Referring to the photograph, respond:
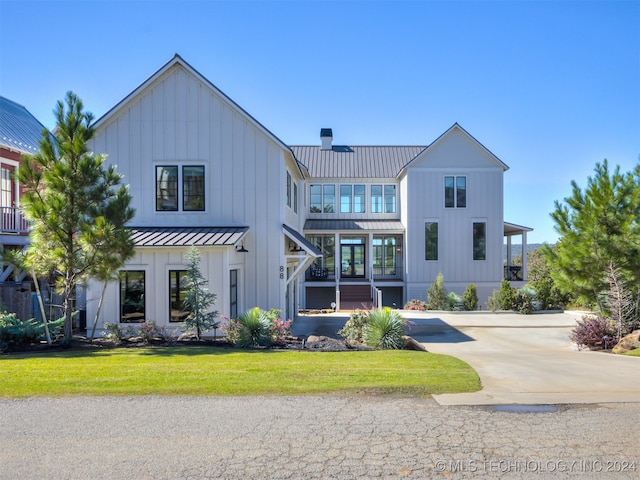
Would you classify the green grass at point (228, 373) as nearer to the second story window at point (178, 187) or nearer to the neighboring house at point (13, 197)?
the neighboring house at point (13, 197)

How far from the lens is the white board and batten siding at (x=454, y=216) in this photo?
26.6 metres

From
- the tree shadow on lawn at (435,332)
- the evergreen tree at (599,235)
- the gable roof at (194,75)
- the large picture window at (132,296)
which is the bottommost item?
the tree shadow on lawn at (435,332)

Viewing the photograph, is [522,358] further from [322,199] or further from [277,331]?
[322,199]

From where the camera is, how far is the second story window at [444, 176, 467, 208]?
26.7 m

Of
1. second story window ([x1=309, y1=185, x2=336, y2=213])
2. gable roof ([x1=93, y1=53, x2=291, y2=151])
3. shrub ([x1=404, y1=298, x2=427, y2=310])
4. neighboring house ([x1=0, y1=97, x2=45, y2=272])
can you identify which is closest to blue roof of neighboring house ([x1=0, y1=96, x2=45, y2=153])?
neighboring house ([x1=0, y1=97, x2=45, y2=272])

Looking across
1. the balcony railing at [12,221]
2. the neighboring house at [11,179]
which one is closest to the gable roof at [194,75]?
the neighboring house at [11,179]

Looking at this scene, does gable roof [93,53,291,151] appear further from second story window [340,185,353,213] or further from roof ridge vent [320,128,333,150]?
roof ridge vent [320,128,333,150]

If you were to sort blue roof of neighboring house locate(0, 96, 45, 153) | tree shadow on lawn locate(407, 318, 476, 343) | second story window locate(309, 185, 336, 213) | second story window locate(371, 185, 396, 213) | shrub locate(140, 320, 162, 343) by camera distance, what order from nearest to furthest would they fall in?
shrub locate(140, 320, 162, 343), tree shadow on lawn locate(407, 318, 476, 343), blue roof of neighboring house locate(0, 96, 45, 153), second story window locate(371, 185, 396, 213), second story window locate(309, 185, 336, 213)

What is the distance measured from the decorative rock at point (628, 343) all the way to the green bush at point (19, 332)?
14.1 m

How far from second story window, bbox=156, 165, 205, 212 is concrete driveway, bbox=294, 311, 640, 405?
18.4ft

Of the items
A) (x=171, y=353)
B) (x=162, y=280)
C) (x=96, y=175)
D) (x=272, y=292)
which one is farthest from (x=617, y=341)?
(x=96, y=175)

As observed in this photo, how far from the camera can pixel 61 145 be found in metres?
12.2

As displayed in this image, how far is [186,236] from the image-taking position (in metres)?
15.2

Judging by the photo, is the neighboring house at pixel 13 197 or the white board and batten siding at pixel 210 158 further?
the white board and batten siding at pixel 210 158
